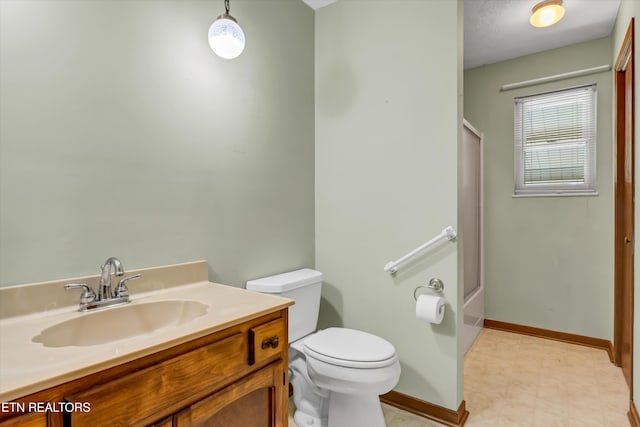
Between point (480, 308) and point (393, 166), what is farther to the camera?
point (480, 308)

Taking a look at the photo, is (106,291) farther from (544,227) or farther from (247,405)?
(544,227)

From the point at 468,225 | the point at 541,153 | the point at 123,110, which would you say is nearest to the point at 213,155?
the point at 123,110

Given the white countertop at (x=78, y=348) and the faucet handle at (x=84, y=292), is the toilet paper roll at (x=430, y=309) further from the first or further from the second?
the faucet handle at (x=84, y=292)

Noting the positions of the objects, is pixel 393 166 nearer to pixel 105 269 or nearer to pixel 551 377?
pixel 105 269

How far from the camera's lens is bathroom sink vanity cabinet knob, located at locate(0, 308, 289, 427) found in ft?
2.22

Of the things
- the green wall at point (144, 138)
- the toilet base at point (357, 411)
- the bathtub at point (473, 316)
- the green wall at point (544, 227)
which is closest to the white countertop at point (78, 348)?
the green wall at point (144, 138)

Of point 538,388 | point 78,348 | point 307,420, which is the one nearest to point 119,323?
point 78,348

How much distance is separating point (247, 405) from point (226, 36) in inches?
56.9

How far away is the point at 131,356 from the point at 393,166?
1612 millimetres

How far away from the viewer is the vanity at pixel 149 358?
66 cm

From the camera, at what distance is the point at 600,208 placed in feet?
8.71

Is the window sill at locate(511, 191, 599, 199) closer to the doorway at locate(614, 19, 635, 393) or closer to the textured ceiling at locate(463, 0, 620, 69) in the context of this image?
the doorway at locate(614, 19, 635, 393)

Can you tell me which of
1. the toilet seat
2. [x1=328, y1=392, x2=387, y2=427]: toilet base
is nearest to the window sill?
the toilet seat

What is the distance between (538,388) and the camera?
210cm
